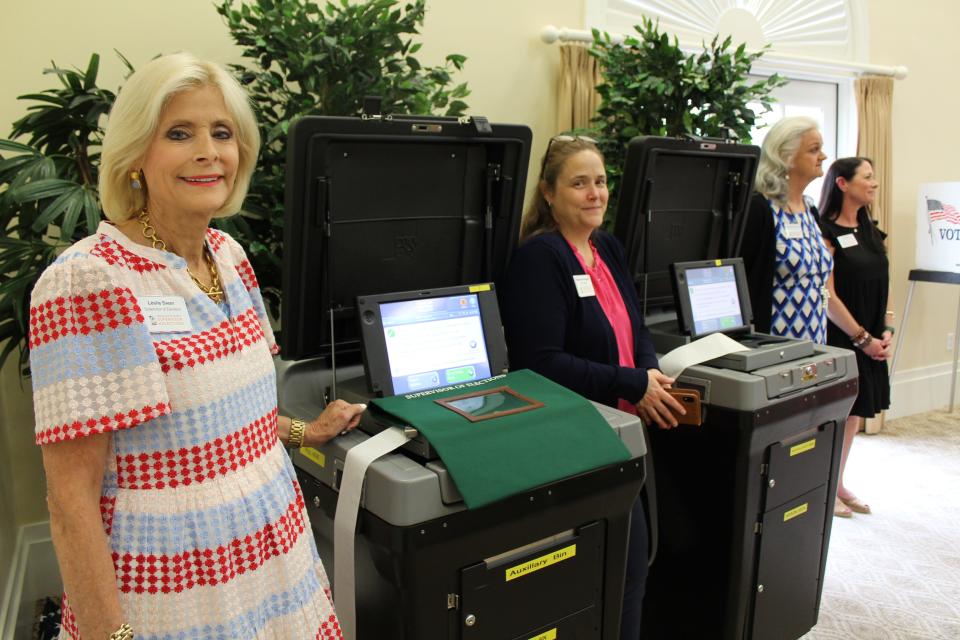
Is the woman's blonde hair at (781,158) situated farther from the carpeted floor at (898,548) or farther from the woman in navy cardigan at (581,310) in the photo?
the carpeted floor at (898,548)

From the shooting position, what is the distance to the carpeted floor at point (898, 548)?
9.06ft

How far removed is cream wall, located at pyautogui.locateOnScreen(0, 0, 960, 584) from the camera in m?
2.43

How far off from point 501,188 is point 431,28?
1577 millimetres

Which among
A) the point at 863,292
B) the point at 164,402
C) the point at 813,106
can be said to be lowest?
the point at 863,292

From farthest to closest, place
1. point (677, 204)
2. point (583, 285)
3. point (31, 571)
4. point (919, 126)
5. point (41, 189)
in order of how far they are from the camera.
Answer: point (919, 126) → point (31, 571) → point (677, 204) → point (583, 285) → point (41, 189)

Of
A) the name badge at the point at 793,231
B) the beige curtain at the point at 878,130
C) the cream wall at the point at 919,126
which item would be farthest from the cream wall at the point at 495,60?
the name badge at the point at 793,231

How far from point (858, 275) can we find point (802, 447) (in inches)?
65.8

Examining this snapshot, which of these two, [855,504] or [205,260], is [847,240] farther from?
[205,260]

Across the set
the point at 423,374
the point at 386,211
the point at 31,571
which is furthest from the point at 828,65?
the point at 31,571

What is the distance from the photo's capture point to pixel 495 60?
335cm

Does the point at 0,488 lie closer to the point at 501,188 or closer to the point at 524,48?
the point at 501,188

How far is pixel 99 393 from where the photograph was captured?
100 centimetres

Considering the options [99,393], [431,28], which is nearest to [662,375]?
[99,393]

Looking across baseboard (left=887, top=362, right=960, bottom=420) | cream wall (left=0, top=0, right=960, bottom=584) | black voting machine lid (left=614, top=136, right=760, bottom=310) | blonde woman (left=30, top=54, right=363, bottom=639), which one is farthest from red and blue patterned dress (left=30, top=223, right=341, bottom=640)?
baseboard (left=887, top=362, right=960, bottom=420)
